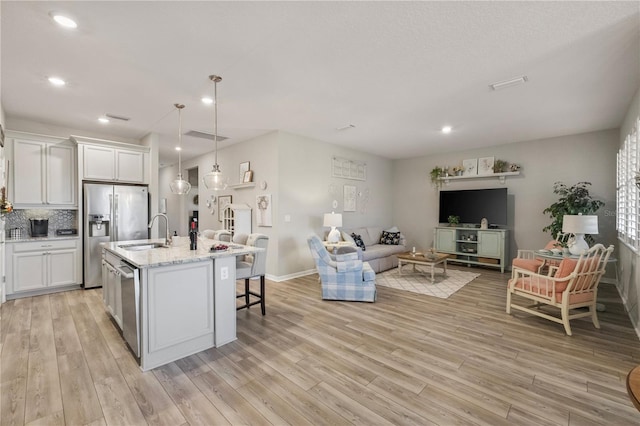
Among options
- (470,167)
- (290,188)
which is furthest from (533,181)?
(290,188)

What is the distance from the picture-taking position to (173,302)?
2.54m

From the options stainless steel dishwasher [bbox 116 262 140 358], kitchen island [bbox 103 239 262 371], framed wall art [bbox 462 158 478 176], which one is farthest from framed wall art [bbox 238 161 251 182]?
framed wall art [bbox 462 158 478 176]

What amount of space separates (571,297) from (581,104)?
263 centimetres

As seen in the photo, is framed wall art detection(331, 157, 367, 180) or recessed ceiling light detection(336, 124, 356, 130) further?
framed wall art detection(331, 157, 367, 180)

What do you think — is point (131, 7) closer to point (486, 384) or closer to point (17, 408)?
point (17, 408)

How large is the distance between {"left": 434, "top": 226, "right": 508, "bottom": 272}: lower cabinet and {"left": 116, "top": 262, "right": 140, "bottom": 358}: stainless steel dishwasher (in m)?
6.19

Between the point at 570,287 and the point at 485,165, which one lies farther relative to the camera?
the point at 485,165

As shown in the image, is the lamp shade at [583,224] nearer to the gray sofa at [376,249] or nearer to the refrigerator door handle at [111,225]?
the gray sofa at [376,249]

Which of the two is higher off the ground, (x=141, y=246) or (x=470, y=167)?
(x=470, y=167)

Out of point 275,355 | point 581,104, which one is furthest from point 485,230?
point 275,355

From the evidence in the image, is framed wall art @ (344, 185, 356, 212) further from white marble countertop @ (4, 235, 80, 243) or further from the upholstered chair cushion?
white marble countertop @ (4, 235, 80, 243)

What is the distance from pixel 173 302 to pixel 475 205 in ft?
20.7

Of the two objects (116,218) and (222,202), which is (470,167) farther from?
(116,218)

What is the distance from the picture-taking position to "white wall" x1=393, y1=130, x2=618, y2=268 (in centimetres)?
520
